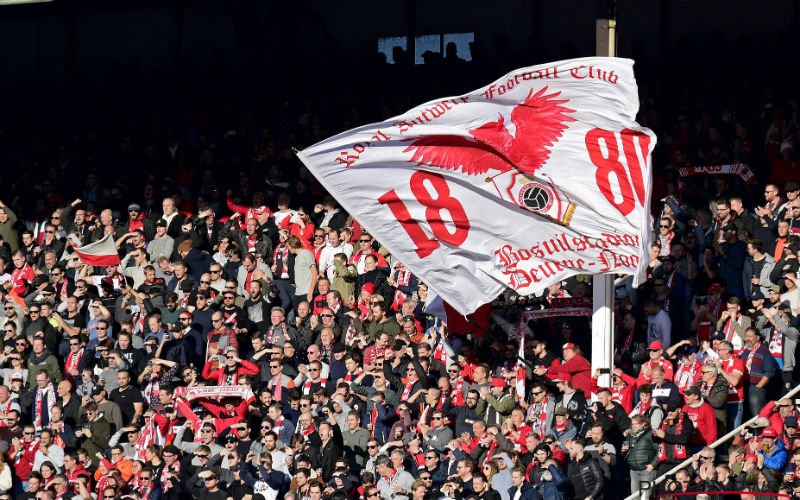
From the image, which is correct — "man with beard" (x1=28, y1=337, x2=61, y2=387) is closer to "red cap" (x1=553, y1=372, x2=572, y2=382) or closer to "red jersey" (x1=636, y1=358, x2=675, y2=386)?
"red cap" (x1=553, y1=372, x2=572, y2=382)

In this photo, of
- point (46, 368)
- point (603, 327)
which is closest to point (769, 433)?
point (603, 327)

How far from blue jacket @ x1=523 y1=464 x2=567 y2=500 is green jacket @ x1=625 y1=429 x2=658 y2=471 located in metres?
0.79

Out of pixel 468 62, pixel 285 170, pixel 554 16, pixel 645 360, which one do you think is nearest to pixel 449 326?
pixel 645 360

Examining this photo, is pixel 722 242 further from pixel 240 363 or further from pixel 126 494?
pixel 126 494

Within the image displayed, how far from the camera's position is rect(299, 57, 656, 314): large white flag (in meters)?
19.8

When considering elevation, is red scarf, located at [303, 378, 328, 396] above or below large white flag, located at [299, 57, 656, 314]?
below

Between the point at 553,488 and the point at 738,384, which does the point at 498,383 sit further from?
the point at 738,384

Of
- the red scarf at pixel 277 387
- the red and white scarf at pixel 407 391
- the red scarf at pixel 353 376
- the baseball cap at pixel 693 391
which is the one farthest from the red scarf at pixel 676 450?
the red scarf at pixel 277 387

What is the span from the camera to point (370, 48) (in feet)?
109

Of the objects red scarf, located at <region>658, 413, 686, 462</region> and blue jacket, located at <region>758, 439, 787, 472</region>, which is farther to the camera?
red scarf, located at <region>658, 413, 686, 462</region>

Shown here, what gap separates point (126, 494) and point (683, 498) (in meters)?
7.18

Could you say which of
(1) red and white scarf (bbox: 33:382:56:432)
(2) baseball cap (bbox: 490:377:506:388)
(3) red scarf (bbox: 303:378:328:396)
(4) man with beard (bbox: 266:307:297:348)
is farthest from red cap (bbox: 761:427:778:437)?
(1) red and white scarf (bbox: 33:382:56:432)

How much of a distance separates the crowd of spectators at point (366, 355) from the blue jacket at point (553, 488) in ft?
0.10

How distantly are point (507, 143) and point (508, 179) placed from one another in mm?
420
